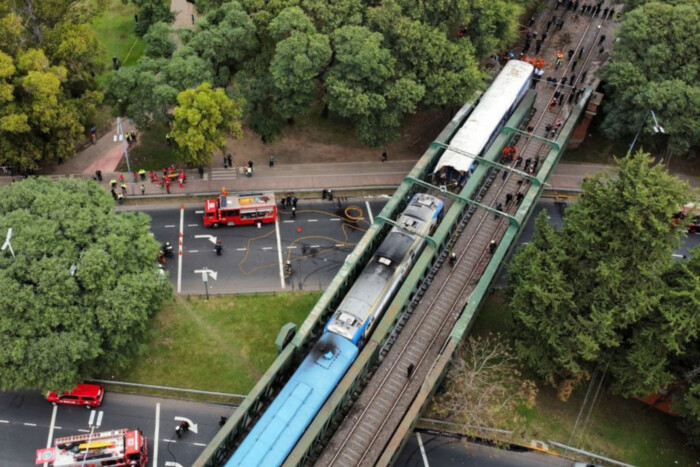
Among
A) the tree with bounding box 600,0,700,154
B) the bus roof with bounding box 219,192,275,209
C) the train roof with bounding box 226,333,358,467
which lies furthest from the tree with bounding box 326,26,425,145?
the train roof with bounding box 226,333,358,467

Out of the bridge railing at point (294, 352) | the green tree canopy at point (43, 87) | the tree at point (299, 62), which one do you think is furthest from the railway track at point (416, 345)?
the green tree canopy at point (43, 87)

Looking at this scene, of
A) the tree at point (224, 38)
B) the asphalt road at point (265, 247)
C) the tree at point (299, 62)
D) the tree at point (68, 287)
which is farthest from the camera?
the tree at point (224, 38)

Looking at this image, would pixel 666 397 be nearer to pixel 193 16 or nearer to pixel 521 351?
pixel 521 351

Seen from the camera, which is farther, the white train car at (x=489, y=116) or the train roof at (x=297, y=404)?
the white train car at (x=489, y=116)

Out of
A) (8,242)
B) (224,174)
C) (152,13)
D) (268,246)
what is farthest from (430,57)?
(8,242)

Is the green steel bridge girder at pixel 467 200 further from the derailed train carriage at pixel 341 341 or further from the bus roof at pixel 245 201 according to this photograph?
the bus roof at pixel 245 201

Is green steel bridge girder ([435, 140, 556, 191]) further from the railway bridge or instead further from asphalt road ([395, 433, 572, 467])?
asphalt road ([395, 433, 572, 467])

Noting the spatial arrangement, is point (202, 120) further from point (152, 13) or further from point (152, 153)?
point (152, 13)

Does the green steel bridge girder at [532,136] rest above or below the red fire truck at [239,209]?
above
